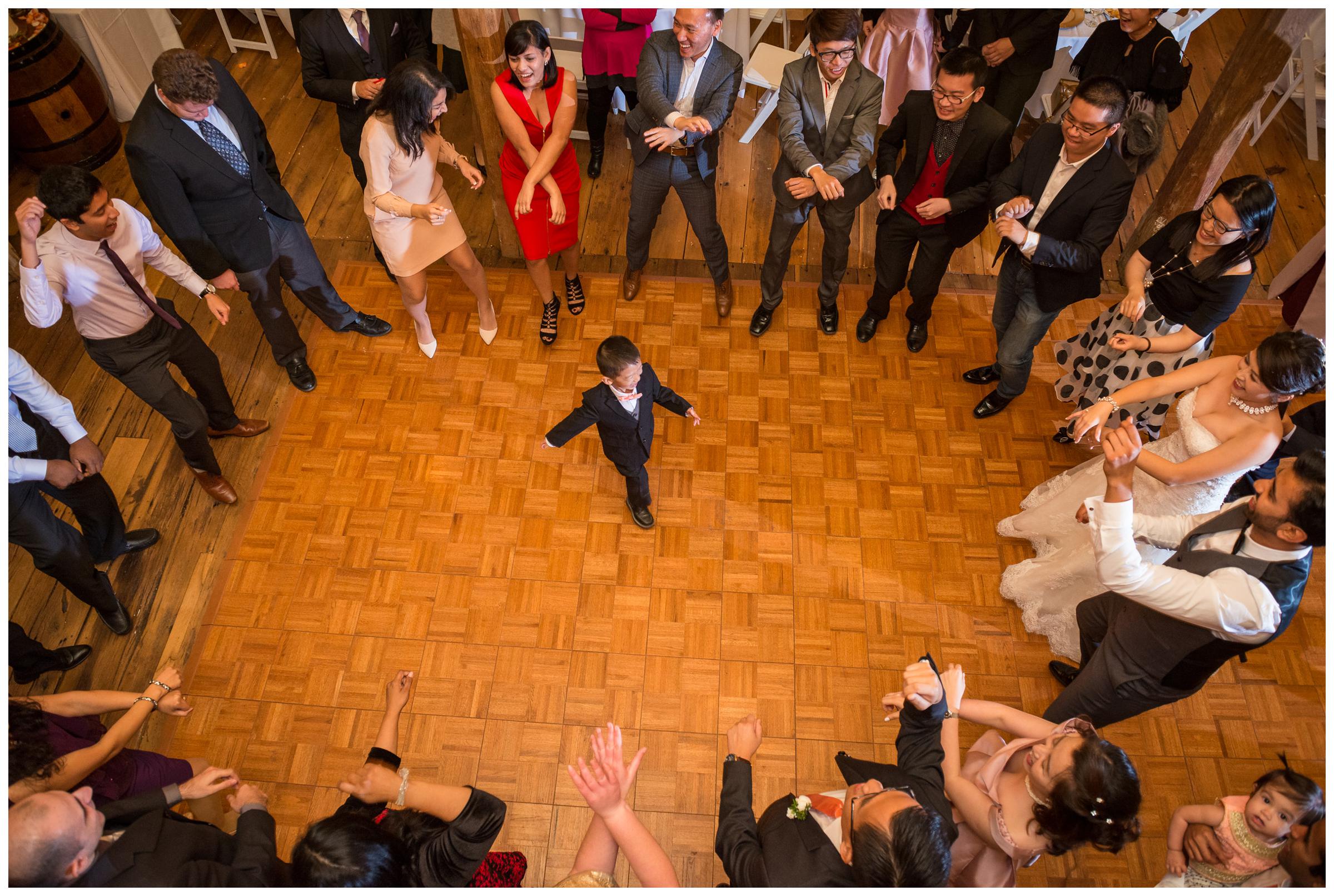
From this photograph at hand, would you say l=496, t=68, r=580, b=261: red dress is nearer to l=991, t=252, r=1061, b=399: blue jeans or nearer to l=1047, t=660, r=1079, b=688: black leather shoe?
l=991, t=252, r=1061, b=399: blue jeans

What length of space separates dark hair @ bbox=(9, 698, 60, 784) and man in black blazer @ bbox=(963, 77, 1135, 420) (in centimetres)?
346

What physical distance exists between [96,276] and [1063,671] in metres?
3.83

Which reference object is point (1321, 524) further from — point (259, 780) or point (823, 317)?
point (259, 780)

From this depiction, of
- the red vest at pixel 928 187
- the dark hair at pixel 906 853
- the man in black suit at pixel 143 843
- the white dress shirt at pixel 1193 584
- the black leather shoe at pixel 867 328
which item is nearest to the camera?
the dark hair at pixel 906 853

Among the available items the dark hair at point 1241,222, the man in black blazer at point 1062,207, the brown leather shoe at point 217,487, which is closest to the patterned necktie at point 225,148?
the brown leather shoe at point 217,487

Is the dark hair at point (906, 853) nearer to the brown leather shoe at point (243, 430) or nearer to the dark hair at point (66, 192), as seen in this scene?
the dark hair at point (66, 192)

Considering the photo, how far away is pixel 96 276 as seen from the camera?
9.66 feet

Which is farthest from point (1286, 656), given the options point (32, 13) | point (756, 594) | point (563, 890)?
point (32, 13)

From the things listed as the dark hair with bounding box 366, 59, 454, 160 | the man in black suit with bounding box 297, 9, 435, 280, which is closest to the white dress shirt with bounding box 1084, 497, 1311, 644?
the dark hair with bounding box 366, 59, 454, 160

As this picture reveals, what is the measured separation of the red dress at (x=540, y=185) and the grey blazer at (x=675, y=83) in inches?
13.4

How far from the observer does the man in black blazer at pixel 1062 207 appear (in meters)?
2.94

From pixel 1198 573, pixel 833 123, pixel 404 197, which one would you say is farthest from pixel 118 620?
pixel 1198 573

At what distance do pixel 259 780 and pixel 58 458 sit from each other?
55.3 inches

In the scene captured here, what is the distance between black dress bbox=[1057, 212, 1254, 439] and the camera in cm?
293
